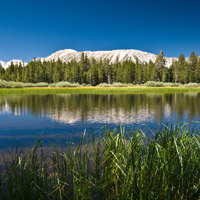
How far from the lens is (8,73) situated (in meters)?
108

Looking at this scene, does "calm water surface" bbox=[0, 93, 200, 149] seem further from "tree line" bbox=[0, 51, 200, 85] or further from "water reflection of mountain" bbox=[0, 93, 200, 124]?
"tree line" bbox=[0, 51, 200, 85]

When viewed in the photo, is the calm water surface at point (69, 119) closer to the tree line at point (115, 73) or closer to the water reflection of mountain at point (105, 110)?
the water reflection of mountain at point (105, 110)

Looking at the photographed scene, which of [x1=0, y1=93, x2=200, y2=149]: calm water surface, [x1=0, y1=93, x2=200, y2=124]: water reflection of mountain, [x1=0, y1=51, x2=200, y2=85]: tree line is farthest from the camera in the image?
[x1=0, y1=51, x2=200, y2=85]: tree line

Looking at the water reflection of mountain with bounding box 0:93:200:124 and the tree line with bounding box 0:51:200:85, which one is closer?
the water reflection of mountain with bounding box 0:93:200:124

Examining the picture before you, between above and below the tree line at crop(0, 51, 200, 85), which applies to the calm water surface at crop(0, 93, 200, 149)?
below

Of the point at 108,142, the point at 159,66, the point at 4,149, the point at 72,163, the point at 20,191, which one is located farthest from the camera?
the point at 159,66

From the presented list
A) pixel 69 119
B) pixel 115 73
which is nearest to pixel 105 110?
pixel 69 119

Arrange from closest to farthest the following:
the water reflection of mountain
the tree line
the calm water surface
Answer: the calm water surface → the water reflection of mountain → the tree line

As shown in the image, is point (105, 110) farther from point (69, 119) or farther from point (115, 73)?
point (115, 73)

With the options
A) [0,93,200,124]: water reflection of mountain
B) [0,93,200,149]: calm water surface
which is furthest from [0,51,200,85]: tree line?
[0,93,200,149]: calm water surface

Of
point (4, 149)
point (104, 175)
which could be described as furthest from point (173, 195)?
point (4, 149)

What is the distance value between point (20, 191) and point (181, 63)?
336 ft

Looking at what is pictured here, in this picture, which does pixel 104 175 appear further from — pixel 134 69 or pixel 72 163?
pixel 134 69

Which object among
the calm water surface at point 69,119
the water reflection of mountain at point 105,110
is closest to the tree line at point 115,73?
the water reflection of mountain at point 105,110
